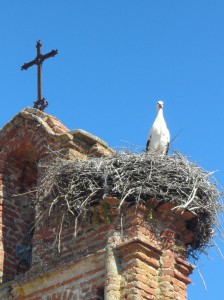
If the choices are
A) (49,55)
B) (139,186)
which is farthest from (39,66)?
(139,186)

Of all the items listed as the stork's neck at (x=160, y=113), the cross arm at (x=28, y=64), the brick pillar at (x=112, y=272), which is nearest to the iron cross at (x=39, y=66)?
the cross arm at (x=28, y=64)

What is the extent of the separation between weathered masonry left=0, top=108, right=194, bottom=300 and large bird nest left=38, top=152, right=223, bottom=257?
14cm

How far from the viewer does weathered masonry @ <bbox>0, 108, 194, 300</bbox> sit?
11234 mm

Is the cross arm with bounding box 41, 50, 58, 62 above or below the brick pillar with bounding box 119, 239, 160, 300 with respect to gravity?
above

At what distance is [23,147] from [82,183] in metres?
1.97

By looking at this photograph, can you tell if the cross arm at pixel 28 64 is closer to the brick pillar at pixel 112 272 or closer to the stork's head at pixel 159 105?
the stork's head at pixel 159 105

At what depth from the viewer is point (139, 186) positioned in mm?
11734

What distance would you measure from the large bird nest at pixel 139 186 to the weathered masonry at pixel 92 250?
0.14 meters

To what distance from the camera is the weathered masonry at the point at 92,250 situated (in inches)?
442

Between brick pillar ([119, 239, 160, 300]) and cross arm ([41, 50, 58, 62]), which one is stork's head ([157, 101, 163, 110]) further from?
brick pillar ([119, 239, 160, 300])

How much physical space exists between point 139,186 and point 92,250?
2.90 ft

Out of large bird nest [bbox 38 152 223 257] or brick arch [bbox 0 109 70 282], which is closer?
large bird nest [bbox 38 152 223 257]

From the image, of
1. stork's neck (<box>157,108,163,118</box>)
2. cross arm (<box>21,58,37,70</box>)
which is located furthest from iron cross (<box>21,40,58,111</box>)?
stork's neck (<box>157,108,163,118</box>)

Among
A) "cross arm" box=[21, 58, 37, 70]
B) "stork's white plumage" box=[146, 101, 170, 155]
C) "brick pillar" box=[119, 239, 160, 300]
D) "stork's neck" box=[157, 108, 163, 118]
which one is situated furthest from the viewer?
"cross arm" box=[21, 58, 37, 70]
